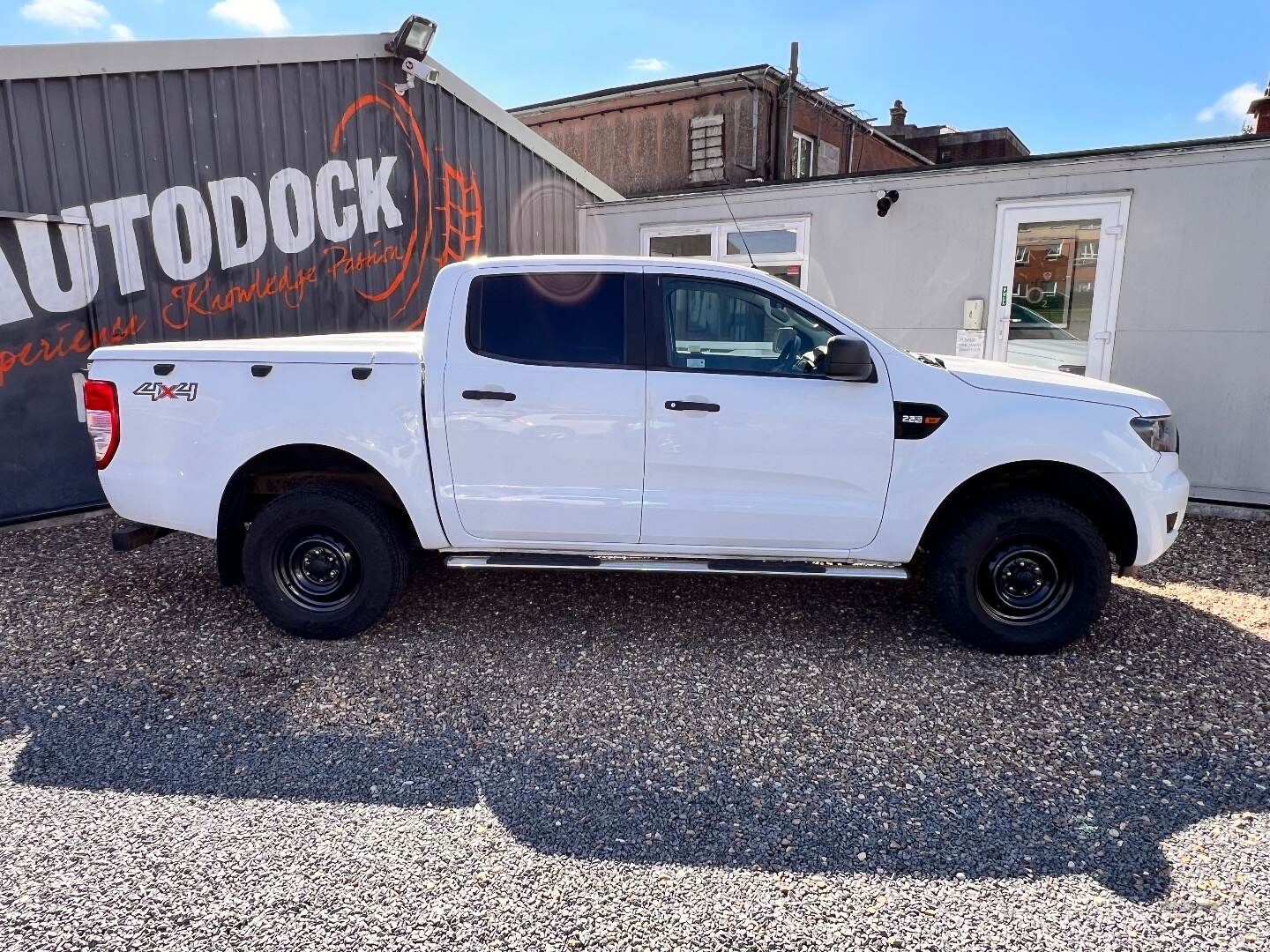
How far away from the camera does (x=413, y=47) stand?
8.10 meters

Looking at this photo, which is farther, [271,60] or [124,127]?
[271,60]

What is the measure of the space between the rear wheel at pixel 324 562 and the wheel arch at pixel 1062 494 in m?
2.77

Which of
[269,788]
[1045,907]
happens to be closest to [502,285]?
[269,788]

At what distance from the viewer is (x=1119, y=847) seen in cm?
271

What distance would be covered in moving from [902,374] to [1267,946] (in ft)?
8.27

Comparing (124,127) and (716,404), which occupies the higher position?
(124,127)

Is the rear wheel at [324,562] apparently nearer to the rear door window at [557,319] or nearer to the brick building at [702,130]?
the rear door window at [557,319]

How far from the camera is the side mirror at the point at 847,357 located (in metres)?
3.75

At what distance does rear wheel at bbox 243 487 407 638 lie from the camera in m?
4.13

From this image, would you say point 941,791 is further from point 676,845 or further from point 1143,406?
point 1143,406

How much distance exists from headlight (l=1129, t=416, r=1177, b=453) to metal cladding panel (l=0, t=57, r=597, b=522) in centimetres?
694

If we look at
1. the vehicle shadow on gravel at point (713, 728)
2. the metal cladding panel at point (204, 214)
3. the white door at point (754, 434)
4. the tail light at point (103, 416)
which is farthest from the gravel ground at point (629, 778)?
the metal cladding panel at point (204, 214)

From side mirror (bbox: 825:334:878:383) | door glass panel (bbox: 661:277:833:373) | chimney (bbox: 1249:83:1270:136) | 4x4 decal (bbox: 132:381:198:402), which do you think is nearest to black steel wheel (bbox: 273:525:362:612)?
4x4 decal (bbox: 132:381:198:402)

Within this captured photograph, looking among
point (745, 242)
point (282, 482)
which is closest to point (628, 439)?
point (282, 482)
